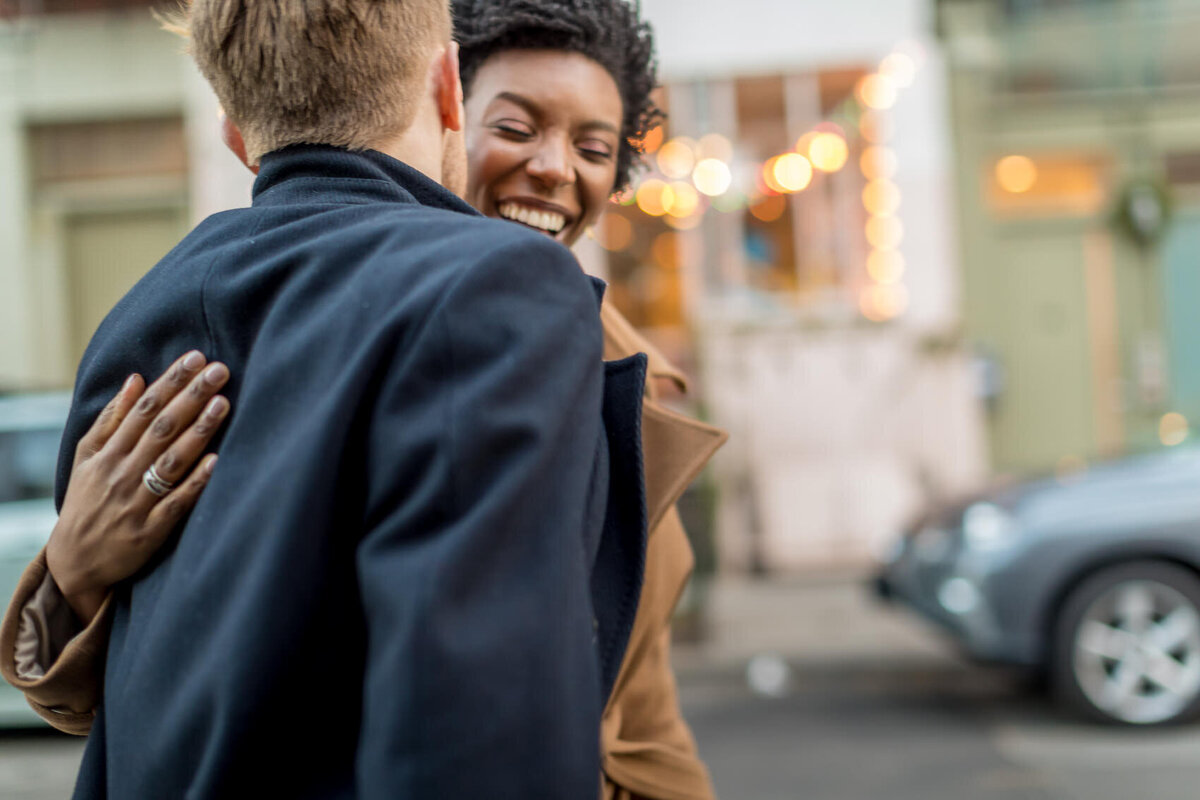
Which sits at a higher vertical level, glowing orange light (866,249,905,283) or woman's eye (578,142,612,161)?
glowing orange light (866,249,905,283)

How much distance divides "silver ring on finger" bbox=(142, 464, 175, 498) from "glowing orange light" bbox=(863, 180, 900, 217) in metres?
10.7

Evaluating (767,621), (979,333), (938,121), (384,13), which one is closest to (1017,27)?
(938,121)

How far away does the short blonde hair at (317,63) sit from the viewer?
3.69 ft

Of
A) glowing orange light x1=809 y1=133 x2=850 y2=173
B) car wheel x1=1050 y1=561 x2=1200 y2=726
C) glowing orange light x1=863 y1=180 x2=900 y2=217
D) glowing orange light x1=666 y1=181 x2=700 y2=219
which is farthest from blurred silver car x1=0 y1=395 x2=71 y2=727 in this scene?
glowing orange light x1=863 y1=180 x2=900 y2=217

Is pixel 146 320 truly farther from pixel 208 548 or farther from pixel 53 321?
pixel 53 321

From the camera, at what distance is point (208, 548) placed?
1081 mm

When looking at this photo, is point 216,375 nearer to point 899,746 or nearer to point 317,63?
point 317,63

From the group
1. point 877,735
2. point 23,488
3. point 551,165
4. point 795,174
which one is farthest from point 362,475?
point 795,174

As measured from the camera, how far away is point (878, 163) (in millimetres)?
11281

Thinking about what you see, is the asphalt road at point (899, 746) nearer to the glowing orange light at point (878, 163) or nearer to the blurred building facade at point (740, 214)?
the blurred building facade at point (740, 214)

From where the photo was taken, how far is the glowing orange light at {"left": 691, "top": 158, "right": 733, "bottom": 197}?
11.3 meters

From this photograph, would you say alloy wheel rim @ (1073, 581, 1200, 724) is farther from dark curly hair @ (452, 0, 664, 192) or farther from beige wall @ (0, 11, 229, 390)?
beige wall @ (0, 11, 229, 390)

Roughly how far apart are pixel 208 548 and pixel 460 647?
0.99 feet

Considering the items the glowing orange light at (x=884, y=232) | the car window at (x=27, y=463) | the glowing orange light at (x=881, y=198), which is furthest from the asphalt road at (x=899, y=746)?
the glowing orange light at (x=881, y=198)
